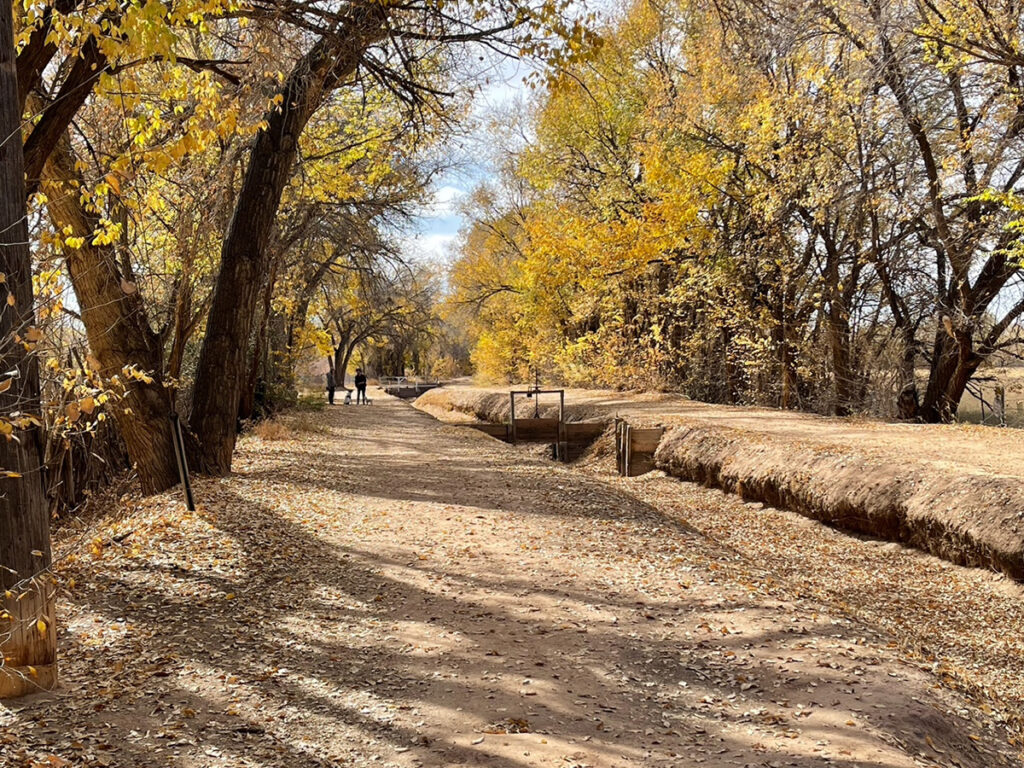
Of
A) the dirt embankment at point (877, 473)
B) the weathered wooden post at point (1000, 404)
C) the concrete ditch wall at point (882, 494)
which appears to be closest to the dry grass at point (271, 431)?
the dirt embankment at point (877, 473)

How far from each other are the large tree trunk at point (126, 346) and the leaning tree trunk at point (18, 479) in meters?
3.65

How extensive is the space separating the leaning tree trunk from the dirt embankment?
7.65m

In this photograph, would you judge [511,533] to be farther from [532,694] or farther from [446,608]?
[532,694]

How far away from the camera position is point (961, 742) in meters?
3.71

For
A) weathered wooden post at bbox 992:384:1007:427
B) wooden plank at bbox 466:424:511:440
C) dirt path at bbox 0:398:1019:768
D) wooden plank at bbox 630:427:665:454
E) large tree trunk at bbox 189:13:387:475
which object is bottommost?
dirt path at bbox 0:398:1019:768

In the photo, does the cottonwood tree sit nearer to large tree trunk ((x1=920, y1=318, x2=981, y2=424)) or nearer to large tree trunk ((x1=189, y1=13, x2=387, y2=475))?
large tree trunk ((x1=189, y1=13, x2=387, y2=475))

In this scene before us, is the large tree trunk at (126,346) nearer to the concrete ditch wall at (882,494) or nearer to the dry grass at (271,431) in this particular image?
the dry grass at (271,431)

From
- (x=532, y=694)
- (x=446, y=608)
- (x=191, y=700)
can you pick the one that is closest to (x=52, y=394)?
(x=191, y=700)

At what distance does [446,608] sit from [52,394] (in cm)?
354

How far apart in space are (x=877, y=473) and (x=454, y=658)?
6.63m

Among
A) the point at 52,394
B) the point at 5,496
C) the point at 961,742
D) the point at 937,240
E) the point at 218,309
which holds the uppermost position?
the point at 937,240

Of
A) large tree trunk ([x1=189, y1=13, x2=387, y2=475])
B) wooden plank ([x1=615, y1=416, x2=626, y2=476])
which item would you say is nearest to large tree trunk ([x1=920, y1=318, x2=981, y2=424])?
wooden plank ([x1=615, y1=416, x2=626, y2=476])

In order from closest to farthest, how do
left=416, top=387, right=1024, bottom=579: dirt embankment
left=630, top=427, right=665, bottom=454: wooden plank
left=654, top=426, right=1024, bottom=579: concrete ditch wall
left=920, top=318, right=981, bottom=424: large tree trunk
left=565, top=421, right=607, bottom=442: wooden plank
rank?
left=654, top=426, right=1024, bottom=579: concrete ditch wall, left=416, top=387, right=1024, bottom=579: dirt embankment, left=920, top=318, right=981, bottom=424: large tree trunk, left=630, top=427, right=665, bottom=454: wooden plank, left=565, top=421, right=607, bottom=442: wooden plank

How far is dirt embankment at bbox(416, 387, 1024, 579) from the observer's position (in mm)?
7324
